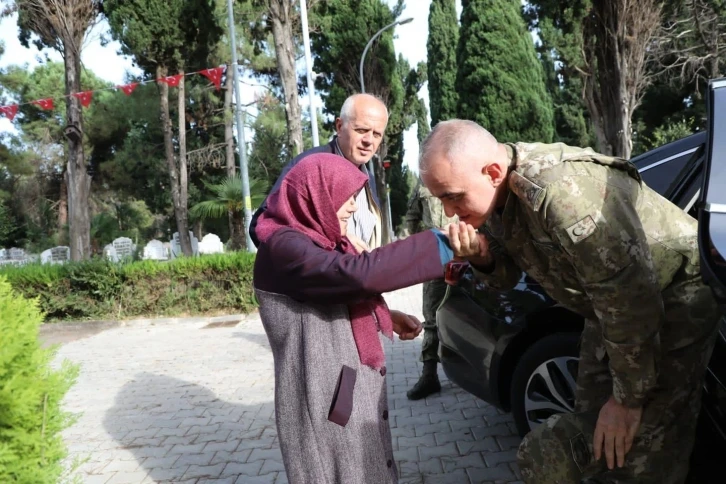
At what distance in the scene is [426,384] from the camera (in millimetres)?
4656

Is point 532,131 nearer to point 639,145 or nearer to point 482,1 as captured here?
point 482,1

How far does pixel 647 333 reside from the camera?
60.8 inches

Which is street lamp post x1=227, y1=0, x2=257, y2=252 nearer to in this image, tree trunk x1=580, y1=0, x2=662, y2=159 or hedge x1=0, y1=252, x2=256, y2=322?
hedge x1=0, y1=252, x2=256, y2=322

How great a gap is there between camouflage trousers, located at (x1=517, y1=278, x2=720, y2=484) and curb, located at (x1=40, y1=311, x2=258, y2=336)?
7876 millimetres

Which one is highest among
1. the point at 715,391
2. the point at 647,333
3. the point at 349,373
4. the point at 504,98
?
the point at 504,98

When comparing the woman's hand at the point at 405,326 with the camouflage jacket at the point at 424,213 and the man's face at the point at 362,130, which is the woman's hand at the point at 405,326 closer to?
the man's face at the point at 362,130

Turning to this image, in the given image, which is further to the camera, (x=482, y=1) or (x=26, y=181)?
(x=26, y=181)

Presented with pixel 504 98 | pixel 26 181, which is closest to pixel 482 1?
pixel 504 98

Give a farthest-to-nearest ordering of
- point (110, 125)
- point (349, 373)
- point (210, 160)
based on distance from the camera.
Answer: point (110, 125) → point (210, 160) → point (349, 373)

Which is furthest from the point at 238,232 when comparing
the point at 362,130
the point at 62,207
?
the point at 62,207

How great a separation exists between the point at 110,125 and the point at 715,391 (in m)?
30.9

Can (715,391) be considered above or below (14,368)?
below

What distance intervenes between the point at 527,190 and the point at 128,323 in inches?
365

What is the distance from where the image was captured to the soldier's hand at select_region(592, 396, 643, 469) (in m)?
1.67
